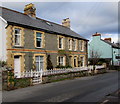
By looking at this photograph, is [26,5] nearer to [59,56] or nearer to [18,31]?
[18,31]

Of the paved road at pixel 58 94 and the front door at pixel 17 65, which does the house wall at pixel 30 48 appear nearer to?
the front door at pixel 17 65

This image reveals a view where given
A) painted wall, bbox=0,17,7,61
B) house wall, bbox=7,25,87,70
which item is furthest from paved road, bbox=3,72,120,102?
painted wall, bbox=0,17,7,61

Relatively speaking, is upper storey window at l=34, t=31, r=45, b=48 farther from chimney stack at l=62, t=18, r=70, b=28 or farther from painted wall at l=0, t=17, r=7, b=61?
chimney stack at l=62, t=18, r=70, b=28

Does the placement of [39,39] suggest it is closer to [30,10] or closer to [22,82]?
[30,10]

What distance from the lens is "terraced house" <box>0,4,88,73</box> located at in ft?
48.1

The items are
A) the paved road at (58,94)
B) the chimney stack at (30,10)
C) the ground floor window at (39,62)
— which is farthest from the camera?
the chimney stack at (30,10)

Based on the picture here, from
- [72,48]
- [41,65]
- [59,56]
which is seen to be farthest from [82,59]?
[41,65]

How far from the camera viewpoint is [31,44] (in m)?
16.9

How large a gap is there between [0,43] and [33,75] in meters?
5.15

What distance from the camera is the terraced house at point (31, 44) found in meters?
14.7

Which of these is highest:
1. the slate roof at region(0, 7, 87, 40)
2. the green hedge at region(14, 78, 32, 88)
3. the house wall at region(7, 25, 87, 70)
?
the slate roof at region(0, 7, 87, 40)

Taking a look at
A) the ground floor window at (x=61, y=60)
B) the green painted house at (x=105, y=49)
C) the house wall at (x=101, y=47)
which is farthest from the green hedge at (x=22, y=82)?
the house wall at (x=101, y=47)

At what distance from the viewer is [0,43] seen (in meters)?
15.0

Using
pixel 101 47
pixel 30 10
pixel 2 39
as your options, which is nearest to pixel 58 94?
pixel 2 39
